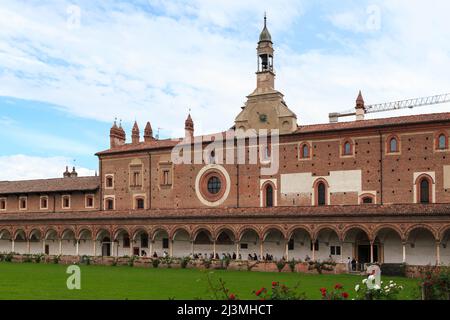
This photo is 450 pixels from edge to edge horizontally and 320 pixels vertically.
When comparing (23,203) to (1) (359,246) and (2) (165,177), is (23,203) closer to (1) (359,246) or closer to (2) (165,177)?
(2) (165,177)

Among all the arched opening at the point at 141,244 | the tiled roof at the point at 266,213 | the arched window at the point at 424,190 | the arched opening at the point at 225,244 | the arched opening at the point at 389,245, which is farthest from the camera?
the arched opening at the point at 141,244

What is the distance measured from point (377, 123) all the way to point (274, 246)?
12.0 m

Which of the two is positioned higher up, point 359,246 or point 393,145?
point 393,145

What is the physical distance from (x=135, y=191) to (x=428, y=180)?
84.0ft

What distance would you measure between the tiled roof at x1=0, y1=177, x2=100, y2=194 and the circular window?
40.7 ft

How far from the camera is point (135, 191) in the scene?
50844mm

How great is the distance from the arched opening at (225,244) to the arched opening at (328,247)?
6.58 meters

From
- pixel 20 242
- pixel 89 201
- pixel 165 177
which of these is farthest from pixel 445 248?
pixel 20 242

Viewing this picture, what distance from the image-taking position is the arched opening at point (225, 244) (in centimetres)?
4419

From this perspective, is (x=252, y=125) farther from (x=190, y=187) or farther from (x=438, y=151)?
(x=438, y=151)

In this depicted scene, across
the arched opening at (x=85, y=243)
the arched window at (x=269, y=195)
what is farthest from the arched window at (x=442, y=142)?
the arched opening at (x=85, y=243)

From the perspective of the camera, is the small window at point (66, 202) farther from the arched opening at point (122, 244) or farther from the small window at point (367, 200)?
the small window at point (367, 200)

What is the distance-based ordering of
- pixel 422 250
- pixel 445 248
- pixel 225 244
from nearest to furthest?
1. pixel 445 248
2. pixel 422 250
3. pixel 225 244

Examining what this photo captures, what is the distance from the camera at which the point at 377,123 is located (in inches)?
1583
